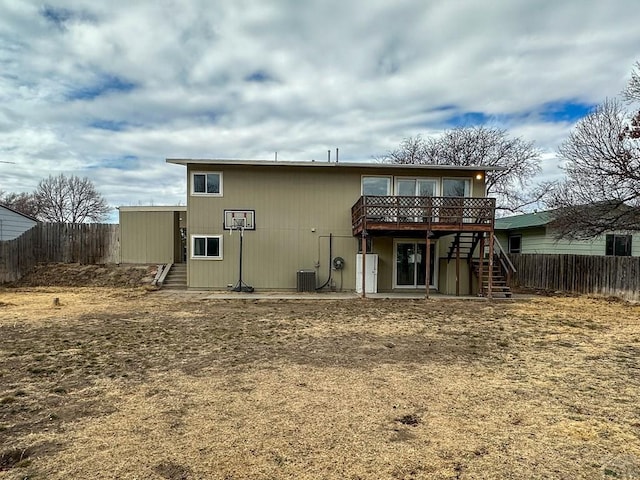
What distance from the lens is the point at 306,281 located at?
1400 centimetres

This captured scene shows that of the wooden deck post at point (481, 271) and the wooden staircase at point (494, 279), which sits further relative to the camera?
the wooden staircase at point (494, 279)

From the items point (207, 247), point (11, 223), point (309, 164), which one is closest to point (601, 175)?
point (309, 164)

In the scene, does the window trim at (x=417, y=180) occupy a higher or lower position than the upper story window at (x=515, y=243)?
higher

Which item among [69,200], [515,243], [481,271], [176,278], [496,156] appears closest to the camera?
[481,271]

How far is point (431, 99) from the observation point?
59.2ft

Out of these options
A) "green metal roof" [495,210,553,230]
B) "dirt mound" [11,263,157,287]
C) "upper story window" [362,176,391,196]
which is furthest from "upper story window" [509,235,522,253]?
"dirt mound" [11,263,157,287]

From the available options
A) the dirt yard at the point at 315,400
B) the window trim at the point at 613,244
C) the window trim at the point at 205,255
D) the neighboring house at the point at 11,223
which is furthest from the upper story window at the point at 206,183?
the window trim at the point at 613,244

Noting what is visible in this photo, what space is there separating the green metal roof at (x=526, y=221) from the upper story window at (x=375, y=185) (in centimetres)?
656

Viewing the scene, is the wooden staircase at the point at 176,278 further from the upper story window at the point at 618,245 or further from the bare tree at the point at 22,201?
the bare tree at the point at 22,201

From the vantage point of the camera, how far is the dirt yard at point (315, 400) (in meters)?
2.75

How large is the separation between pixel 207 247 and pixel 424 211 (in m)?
8.04

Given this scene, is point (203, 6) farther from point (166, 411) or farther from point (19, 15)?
point (166, 411)

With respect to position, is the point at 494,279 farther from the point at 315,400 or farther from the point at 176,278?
the point at 176,278

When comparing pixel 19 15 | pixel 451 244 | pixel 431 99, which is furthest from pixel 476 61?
pixel 19 15
